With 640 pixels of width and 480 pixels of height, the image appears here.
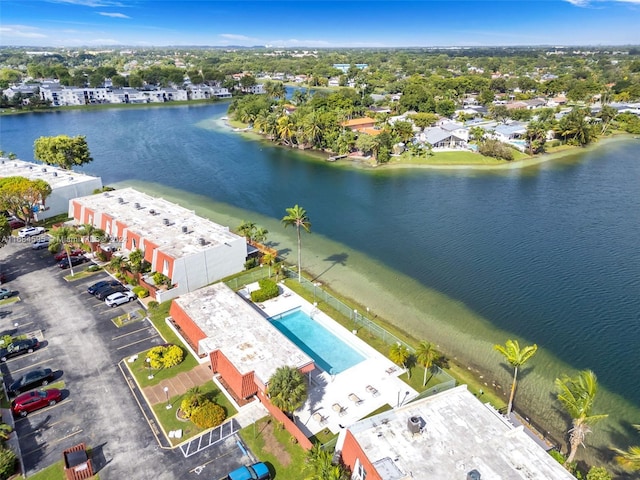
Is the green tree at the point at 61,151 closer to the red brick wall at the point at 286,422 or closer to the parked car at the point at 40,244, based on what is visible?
the parked car at the point at 40,244

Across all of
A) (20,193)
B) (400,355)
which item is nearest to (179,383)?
(400,355)

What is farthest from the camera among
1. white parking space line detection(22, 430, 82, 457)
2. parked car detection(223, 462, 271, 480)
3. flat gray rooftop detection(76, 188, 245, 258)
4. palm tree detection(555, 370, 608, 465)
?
flat gray rooftop detection(76, 188, 245, 258)

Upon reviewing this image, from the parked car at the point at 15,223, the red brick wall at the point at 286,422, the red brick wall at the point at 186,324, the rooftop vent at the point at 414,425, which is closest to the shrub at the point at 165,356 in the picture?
the red brick wall at the point at 186,324

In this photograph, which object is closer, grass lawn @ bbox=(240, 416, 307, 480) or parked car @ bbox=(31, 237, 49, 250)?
grass lawn @ bbox=(240, 416, 307, 480)

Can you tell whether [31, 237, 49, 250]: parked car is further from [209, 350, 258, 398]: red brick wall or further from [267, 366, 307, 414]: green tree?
[267, 366, 307, 414]: green tree

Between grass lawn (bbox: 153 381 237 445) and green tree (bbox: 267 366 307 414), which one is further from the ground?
green tree (bbox: 267 366 307 414)

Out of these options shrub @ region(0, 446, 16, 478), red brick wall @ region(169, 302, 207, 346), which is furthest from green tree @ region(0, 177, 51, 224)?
shrub @ region(0, 446, 16, 478)

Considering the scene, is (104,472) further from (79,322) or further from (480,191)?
(480,191)
